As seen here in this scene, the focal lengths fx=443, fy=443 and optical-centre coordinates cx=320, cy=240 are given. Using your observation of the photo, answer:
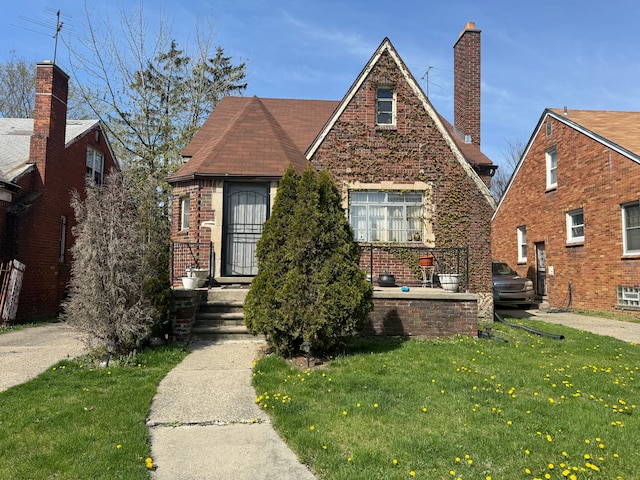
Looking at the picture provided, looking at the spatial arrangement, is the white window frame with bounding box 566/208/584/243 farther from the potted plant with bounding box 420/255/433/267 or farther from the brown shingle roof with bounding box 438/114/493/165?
the potted plant with bounding box 420/255/433/267

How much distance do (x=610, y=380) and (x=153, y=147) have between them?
70.5 feet

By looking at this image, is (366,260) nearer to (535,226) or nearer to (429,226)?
(429,226)

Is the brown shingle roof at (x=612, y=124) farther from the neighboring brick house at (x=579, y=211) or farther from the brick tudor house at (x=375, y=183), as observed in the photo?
the brick tudor house at (x=375, y=183)

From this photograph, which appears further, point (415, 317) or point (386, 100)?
point (386, 100)

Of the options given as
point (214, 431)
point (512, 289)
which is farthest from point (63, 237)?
point (512, 289)

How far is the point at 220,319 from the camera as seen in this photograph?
8586mm

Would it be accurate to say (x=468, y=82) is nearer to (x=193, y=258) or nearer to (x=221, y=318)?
(x=193, y=258)

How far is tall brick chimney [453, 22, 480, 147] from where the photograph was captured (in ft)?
48.5

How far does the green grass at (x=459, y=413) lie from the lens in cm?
340

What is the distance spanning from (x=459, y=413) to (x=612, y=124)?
1523 centimetres

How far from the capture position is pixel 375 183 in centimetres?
1159

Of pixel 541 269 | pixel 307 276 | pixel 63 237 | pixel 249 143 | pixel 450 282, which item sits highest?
pixel 249 143

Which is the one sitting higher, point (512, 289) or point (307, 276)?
point (307, 276)

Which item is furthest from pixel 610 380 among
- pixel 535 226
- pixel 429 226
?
pixel 535 226
